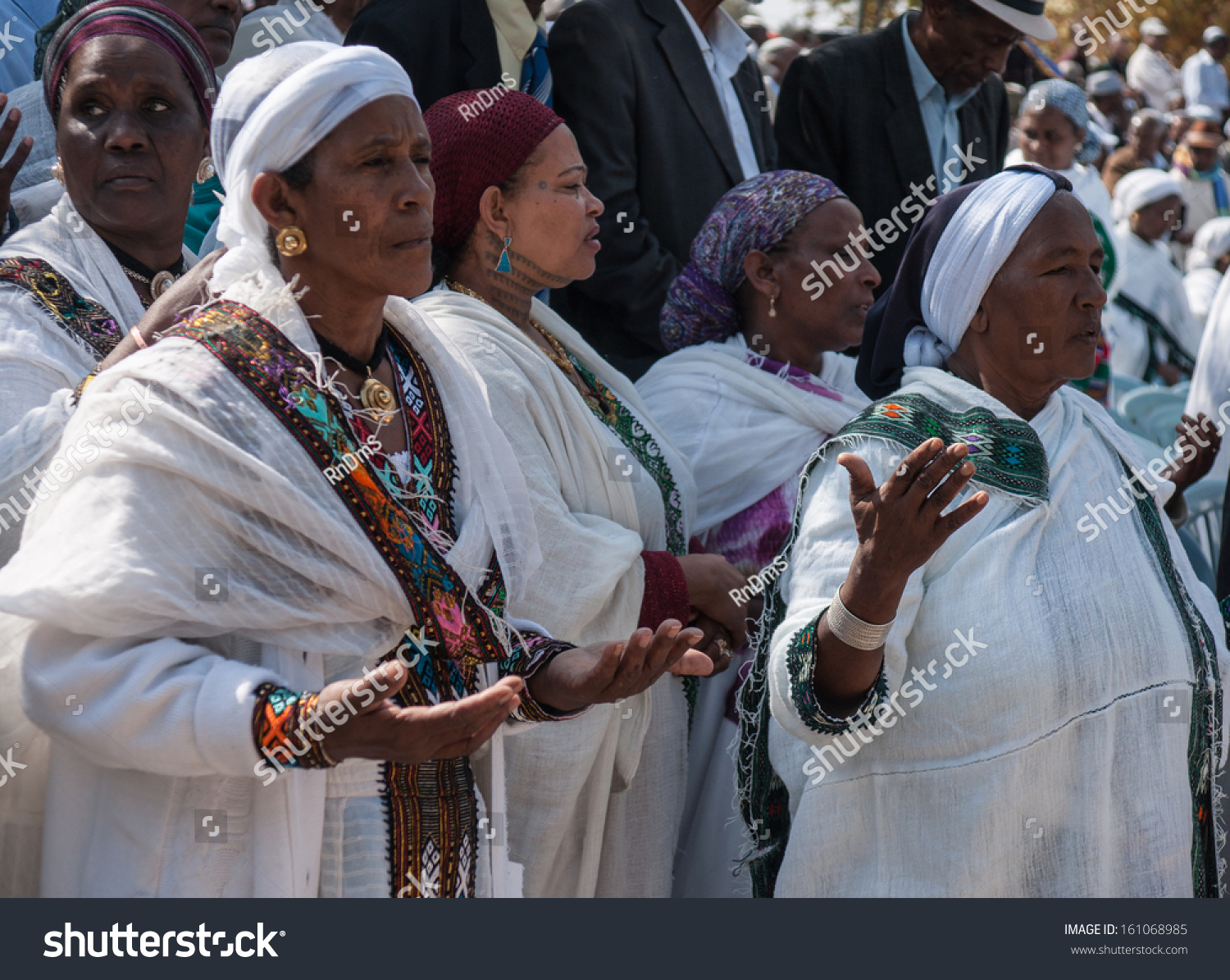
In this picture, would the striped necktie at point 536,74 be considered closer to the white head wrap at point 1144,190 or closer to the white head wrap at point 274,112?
the white head wrap at point 274,112

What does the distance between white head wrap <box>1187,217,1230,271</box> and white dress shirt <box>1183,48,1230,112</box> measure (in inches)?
212

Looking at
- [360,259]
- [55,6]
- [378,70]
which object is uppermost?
[55,6]

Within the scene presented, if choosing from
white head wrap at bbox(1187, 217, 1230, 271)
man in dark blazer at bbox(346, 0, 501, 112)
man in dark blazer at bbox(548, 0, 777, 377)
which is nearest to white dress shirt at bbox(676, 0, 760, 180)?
man in dark blazer at bbox(548, 0, 777, 377)

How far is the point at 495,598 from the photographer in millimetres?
2553

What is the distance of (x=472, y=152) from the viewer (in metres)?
3.61

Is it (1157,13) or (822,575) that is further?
(1157,13)

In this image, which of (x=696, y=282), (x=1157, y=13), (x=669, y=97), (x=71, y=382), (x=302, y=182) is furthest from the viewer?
(x=1157, y=13)

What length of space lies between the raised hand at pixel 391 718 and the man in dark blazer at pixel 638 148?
2.63 metres

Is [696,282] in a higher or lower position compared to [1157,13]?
lower

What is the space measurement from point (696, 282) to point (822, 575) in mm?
1690

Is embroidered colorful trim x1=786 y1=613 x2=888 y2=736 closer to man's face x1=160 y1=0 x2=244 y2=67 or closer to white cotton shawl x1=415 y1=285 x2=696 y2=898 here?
white cotton shawl x1=415 y1=285 x2=696 y2=898

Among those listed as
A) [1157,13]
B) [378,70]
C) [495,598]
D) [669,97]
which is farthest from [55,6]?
[1157,13]

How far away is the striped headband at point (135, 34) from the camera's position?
324 cm

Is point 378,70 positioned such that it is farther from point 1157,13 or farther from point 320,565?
point 1157,13
